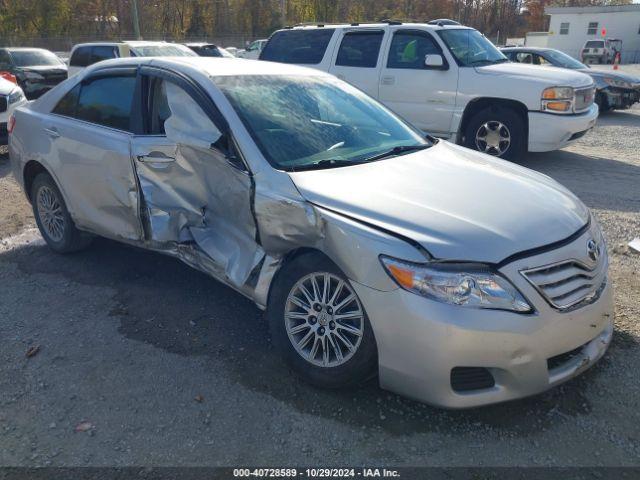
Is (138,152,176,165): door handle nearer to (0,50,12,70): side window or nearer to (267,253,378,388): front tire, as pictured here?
(267,253,378,388): front tire

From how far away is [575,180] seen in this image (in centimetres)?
748

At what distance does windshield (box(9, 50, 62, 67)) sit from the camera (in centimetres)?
1449

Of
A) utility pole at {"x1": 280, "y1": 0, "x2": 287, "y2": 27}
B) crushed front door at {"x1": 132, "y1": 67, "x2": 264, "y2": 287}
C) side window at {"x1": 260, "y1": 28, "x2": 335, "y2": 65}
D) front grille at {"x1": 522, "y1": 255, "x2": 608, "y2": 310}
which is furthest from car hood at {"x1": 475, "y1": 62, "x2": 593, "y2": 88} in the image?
utility pole at {"x1": 280, "y1": 0, "x2": 287, "y2": 27}

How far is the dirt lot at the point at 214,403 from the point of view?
8.68 feet

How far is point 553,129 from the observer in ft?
25.2

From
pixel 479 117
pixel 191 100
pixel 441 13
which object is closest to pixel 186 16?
pixel 441 13

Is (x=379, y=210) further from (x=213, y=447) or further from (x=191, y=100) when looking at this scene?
(x=191, y=100)

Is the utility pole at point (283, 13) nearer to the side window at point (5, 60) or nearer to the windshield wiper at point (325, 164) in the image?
the side window at point (5, 60)

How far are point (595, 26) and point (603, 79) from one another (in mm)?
41248

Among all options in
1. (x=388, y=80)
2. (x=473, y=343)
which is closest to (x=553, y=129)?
(x=388, y=80)

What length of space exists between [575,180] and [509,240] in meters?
5.47

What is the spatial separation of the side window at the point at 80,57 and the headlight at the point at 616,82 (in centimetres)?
1169

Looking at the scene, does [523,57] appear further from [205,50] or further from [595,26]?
[595,26]

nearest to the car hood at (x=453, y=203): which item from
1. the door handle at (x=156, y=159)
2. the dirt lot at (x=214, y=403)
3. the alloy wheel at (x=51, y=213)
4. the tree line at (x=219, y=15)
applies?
the dirt lot at (x=214, y=403)
